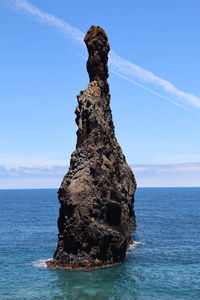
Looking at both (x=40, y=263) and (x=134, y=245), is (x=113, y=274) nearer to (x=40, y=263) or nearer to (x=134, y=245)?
(x=40, y=263)

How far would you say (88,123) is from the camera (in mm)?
73312

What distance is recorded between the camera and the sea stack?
2613 inches

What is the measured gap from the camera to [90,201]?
222ft

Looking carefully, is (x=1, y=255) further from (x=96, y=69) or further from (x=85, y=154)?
(x=96, y=69)

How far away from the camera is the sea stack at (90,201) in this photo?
2613 inches

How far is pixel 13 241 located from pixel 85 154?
3451 cm

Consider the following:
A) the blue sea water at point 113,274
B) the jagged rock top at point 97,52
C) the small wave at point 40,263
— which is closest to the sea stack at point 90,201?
the small wave at point 40,263

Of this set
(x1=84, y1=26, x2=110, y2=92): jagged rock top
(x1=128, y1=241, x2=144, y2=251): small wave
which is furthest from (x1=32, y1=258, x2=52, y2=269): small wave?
(x1=84, y1=26, x2=110, y2=92): jagged rock top

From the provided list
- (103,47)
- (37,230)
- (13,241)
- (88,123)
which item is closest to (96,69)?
(103,47)

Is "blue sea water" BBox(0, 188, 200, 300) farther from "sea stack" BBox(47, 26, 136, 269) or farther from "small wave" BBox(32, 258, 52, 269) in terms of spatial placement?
"sea stack" BBox(47, 26, 136, 269)

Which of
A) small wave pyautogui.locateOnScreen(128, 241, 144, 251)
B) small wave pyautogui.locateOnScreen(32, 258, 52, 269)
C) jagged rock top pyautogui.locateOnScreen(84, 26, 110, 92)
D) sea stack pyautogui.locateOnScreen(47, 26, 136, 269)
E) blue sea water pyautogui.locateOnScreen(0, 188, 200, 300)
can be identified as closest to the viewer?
blue sea water pyautogui.locateOnScreen(0, 188, 200, 300)

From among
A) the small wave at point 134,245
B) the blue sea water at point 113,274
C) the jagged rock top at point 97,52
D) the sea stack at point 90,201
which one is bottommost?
the blue sea water at point 113,274

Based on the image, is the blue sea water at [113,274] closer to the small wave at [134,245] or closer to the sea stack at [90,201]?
the small wave at [134,245]

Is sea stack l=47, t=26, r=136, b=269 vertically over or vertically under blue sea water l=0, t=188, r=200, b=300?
over
